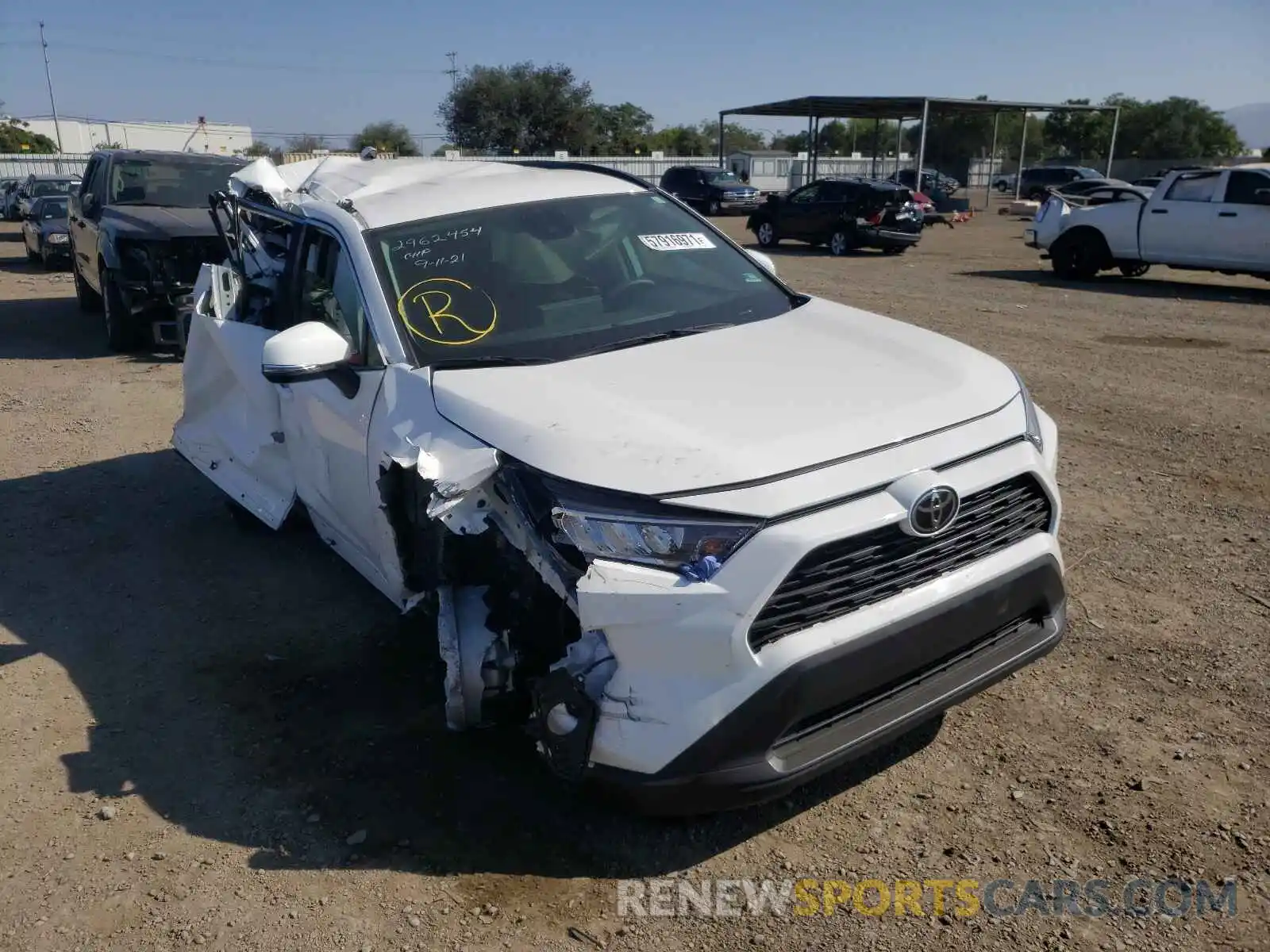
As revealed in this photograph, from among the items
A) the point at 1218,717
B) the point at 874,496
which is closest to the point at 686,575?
the point at 874,496

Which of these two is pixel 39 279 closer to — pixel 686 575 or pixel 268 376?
pixel 268 376

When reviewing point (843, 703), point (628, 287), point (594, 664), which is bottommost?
point (843, 703)

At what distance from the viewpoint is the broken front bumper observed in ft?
8.13

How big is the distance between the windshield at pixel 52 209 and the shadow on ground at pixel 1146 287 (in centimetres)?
1621

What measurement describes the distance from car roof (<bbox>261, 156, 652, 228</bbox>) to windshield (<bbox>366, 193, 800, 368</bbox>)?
0.23ft

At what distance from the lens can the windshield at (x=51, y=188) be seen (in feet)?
77.2

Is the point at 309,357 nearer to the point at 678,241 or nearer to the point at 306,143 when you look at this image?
the point at 678,241

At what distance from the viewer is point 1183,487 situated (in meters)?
5.69

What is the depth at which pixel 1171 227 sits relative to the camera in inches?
559

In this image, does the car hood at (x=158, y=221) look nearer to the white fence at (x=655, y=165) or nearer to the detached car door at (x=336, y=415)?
the detached car door at (x=336, y=415)

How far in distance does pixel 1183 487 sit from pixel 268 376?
192 inches

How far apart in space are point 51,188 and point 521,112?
46.2 metres

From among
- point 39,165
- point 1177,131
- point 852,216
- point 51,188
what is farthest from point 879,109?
point 1177,131

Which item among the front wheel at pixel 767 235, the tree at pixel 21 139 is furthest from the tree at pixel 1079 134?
the tree at pixel 21 139
